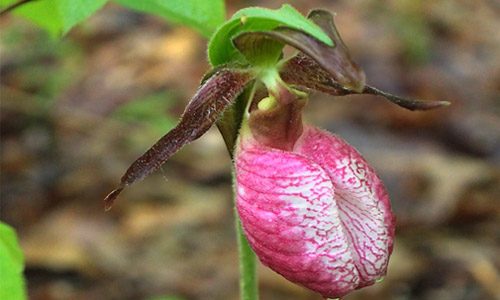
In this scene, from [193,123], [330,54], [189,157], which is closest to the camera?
[330,54]

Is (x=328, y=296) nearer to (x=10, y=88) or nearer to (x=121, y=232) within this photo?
(x=121, y=232)

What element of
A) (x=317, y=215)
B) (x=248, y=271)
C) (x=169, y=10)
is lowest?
(x=248, y=271)

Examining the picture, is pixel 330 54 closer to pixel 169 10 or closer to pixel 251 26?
pixel 251 26

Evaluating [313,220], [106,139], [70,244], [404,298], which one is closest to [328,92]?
[313,220]

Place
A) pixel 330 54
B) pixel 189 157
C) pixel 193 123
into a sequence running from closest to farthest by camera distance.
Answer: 1. pixel 330 54
2. pixel 193 123
3. pixel 189 157

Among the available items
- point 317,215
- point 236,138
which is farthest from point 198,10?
point 317,215

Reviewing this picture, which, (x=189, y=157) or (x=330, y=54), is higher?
(x=330, y=54)

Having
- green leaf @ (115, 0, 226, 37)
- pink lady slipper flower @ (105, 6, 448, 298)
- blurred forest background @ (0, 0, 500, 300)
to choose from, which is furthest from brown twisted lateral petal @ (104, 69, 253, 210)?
blurred forest background @ (0, 0, 500, 300)
